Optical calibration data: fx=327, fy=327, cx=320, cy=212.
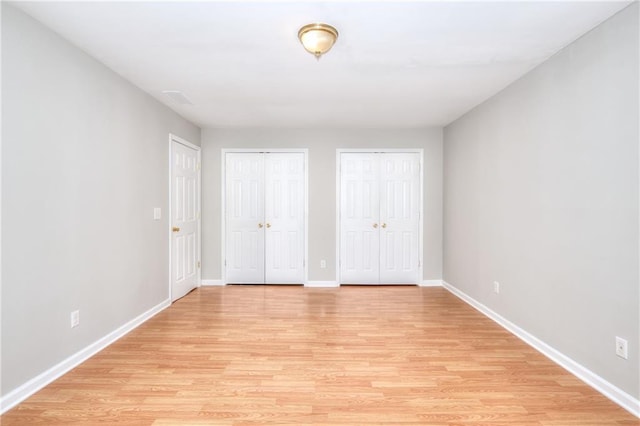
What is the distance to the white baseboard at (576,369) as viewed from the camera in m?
2.04

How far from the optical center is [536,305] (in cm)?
292

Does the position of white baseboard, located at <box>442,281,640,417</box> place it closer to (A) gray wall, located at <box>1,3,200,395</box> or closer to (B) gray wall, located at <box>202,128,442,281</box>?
(B) gray wall, located at <box>202,128,442,281</box>

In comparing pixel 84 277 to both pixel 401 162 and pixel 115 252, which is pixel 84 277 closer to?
pixel 115 252

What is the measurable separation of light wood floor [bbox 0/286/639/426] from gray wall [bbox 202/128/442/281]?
5.80 ft

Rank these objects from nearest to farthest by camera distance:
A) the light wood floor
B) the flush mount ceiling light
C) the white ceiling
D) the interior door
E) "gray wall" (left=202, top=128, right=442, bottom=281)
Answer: the light wood floor < the white ceiling < the flush mount ceiling light < the interior door < "gray wall" (left=202, top=128, right=442, bottom=281)

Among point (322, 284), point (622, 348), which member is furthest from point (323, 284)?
point (622, 348)

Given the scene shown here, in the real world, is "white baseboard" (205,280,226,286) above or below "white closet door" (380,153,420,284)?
below

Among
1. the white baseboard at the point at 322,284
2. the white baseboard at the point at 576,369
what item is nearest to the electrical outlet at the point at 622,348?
the white baseboard at the point at 576,369

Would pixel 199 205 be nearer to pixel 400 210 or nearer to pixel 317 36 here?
pixel 400 210

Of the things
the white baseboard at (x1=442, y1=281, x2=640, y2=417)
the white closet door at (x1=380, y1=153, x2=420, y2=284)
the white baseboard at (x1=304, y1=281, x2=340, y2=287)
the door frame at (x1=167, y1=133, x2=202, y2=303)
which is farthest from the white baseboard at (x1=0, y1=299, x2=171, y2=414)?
the white baseboard at (x1=442, y1=281, x2=640, y2=417)

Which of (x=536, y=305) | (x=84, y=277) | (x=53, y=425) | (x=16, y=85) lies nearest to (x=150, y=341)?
(x=84, y=277)

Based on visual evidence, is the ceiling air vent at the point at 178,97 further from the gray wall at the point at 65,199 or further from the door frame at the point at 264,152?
the door frame at the point at 264,152

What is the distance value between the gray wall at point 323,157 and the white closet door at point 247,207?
0.18 m

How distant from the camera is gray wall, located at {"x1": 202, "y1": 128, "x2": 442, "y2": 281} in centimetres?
517
